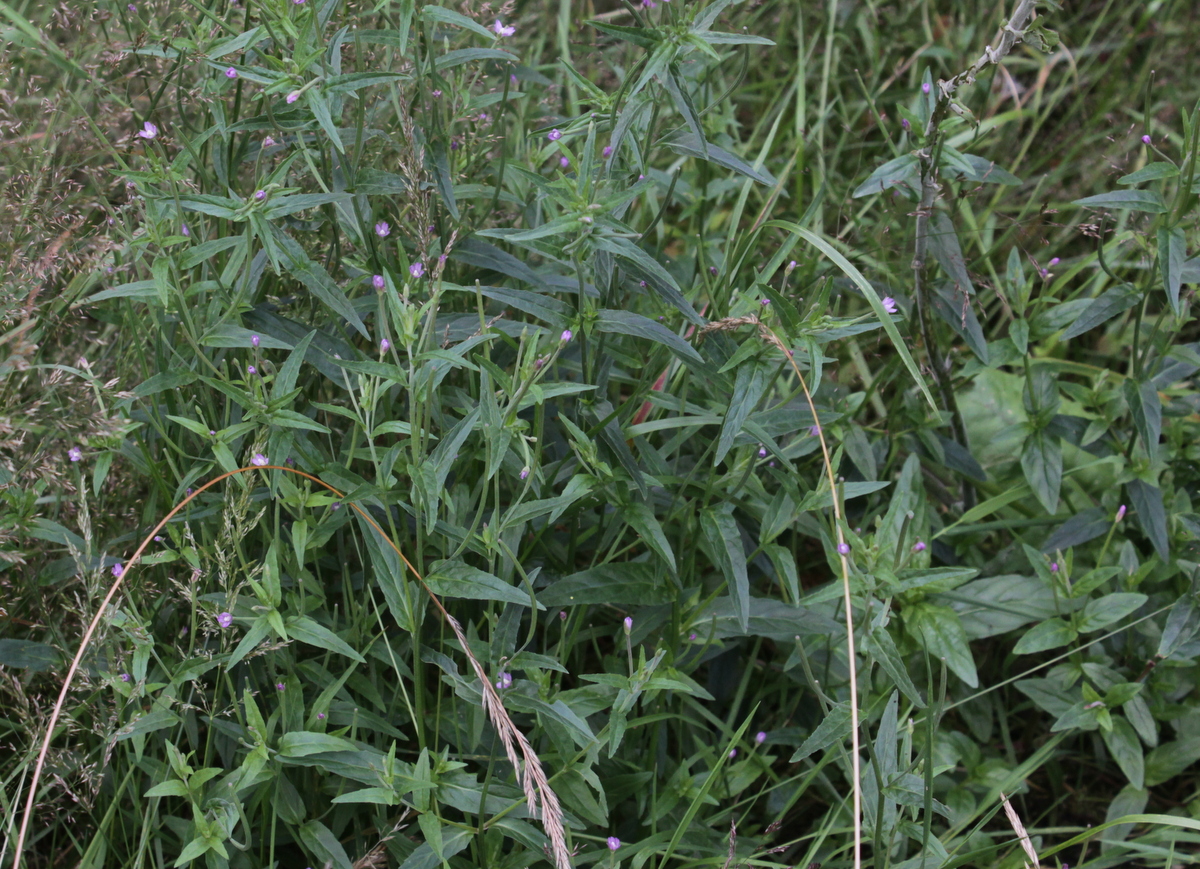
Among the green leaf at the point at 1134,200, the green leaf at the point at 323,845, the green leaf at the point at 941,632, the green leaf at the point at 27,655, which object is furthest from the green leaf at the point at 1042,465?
the green leaf at the point at 27,655

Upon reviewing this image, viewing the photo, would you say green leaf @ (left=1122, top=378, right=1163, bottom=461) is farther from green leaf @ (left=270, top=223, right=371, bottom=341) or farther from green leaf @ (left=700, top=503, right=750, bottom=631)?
green leaf @ (left=270, top=223, right=371, bottom=341)

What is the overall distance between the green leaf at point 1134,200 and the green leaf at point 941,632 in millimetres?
865

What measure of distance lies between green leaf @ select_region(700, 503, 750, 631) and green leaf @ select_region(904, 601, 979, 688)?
1.51 feet

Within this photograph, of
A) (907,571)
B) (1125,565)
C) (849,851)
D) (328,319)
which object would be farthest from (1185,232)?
(328,319)

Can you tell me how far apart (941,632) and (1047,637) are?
0.26 metres

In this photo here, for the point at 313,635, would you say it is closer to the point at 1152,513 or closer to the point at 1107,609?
the point at 1107,609

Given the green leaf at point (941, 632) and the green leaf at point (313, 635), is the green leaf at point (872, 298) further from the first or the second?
the green leaf at point (313, 635)

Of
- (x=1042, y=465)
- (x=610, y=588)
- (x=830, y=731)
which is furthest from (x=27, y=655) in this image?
(x=1042, y=465)

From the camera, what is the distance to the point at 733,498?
192cm

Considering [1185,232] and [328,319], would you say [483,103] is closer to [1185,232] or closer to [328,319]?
[328,319]

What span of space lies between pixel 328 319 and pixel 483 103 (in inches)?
21.7

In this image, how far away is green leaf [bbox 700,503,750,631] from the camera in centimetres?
175

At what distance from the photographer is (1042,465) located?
227 cm

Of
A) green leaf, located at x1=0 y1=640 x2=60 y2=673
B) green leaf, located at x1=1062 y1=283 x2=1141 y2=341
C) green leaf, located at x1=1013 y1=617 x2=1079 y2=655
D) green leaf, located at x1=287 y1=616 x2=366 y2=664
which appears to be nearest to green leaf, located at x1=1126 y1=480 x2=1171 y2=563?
green leaf, located at x1=1013 y1=617 x2=1079 y2=655
